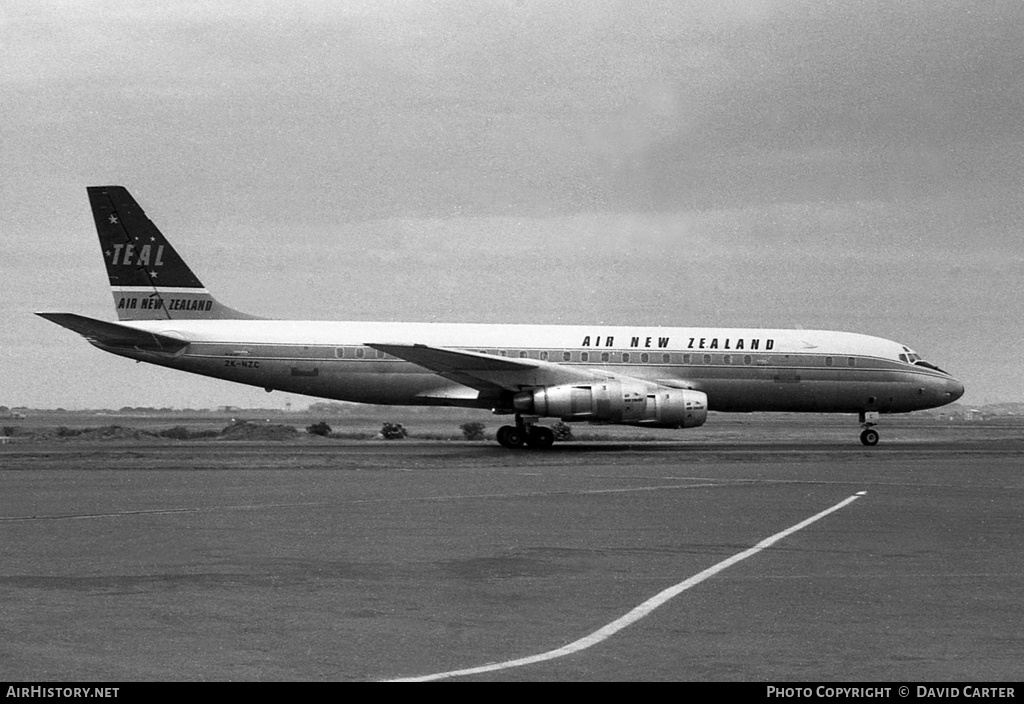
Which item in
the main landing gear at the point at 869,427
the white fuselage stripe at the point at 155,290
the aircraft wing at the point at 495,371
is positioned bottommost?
the main landing gear at the point at 869,427

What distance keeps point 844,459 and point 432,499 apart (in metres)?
15.9

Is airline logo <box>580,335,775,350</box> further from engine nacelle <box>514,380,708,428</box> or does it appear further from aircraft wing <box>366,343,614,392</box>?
engine nacelle <box>514,380,708,428</box>

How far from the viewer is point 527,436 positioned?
36.8 metres

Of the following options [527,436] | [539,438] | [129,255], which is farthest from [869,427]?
[129,255]

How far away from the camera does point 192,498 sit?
18.1 meters

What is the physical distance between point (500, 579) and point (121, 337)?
28.5 metres

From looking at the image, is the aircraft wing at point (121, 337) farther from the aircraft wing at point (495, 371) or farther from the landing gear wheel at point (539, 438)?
the landing gear wheel at point (539, 438)

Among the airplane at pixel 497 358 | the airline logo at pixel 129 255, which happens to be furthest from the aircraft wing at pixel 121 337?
the airline logo at pixel 129 255

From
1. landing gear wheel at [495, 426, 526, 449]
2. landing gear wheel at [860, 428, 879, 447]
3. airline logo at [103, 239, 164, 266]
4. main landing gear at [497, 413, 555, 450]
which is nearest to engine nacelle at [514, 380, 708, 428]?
main landing gear at [497, 413, 555, 450]

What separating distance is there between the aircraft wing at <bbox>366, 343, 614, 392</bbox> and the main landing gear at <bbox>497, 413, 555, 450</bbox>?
4.43 feet

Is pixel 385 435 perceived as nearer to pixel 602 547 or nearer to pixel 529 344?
pixel 529 344

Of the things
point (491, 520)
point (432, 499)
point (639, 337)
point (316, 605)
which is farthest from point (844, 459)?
point (316, 605)

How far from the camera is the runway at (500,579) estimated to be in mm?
6938

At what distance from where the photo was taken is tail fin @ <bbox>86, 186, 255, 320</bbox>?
38.5 meters
